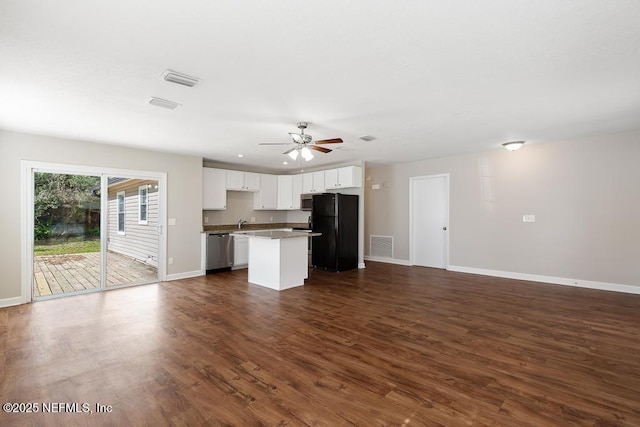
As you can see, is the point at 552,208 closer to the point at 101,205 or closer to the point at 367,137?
the point at 367,137

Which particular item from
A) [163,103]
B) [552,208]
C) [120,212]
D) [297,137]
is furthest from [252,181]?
[552,208]

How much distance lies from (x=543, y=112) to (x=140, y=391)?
194 inches

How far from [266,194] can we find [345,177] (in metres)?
2.26

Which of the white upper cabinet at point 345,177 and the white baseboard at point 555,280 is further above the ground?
the white upper cabinet at point 345,177

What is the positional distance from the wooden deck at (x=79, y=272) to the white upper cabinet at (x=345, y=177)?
166 inches

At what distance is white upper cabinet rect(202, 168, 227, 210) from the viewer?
21.7 ft

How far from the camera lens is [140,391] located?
86.5 inches

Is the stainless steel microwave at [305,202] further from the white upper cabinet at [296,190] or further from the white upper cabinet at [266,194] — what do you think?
the white upper cabinet at [266,194]

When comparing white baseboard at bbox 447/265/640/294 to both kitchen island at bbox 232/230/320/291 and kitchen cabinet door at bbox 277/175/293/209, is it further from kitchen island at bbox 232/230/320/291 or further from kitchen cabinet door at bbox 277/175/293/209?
kitchen cabinet door at bbox 277/175/293/209

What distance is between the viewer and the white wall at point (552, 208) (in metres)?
4.75

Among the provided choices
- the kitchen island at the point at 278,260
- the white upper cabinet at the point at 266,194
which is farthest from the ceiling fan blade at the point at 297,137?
the white upper cabinet at the point at 266,194

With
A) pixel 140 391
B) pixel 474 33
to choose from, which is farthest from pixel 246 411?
pixel 474 33

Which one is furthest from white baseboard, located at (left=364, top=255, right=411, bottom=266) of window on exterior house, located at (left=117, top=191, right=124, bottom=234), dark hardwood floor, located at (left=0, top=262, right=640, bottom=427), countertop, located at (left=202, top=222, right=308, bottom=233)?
window on exterior house, located at (left=117, top=191, right=124, bottom=234)

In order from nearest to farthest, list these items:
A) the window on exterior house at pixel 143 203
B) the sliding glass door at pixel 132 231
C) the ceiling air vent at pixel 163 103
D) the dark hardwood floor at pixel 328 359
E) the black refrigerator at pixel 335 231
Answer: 1. the dark hardwood floor at pixel 328 359
2. the ceiling air vent at pixel 163 103
3. the sliding glass door at pixel 132 231
4. the window on exterior house at pixel 143 203
5. the black refrigerator at pixel 335 231
